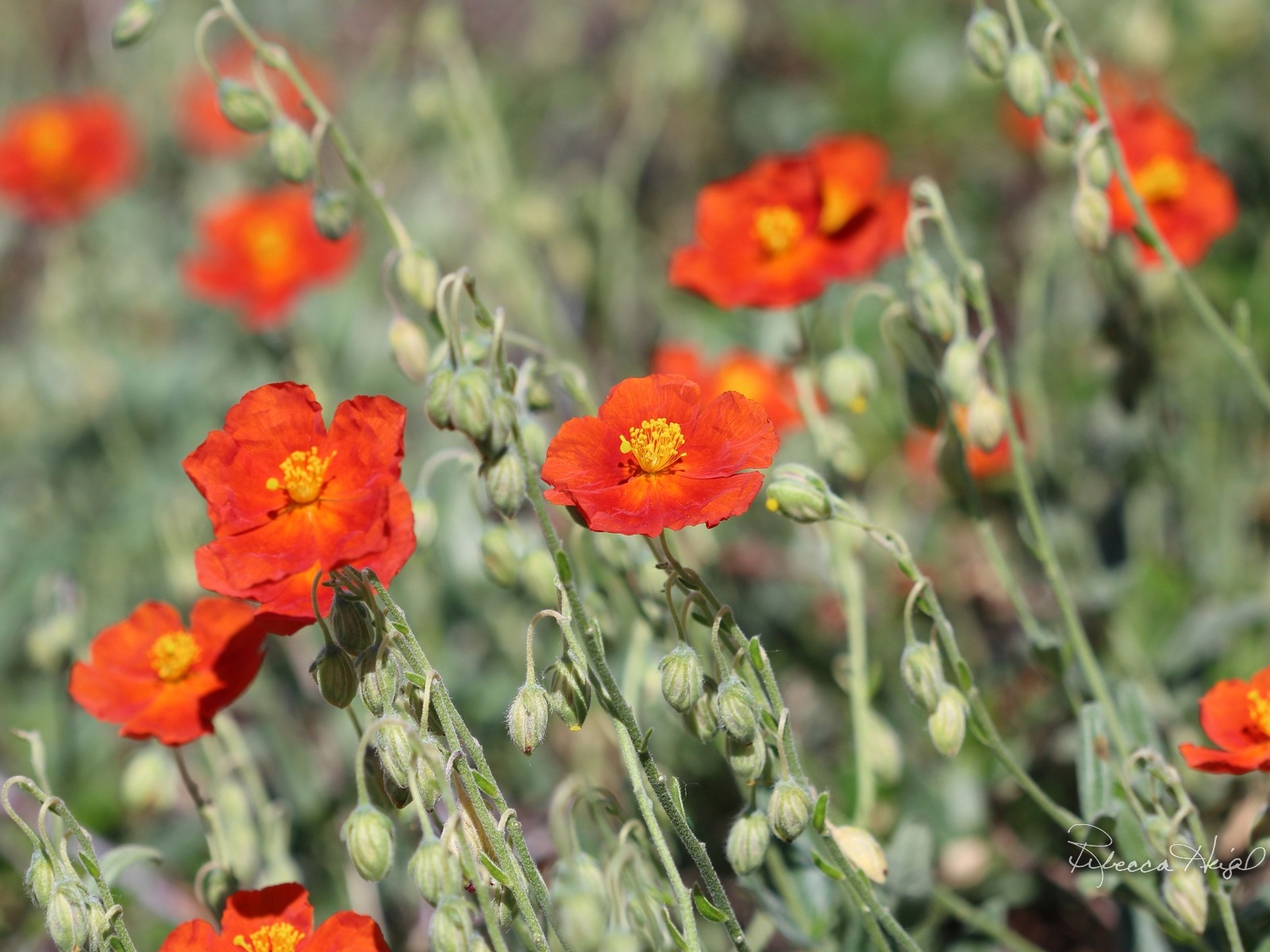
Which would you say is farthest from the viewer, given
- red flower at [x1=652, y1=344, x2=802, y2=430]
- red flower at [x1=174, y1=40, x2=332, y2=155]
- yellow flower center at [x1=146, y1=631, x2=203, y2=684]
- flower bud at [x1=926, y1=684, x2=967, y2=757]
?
red flower at [x1=174, y1=40, x2=332, y2=155]

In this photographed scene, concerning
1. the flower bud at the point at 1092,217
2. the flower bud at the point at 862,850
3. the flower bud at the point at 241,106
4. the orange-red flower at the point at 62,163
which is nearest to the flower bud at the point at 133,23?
the flower bud at the point at 241,106

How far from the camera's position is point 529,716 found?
1449mm

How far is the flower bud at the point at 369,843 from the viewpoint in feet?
4.50

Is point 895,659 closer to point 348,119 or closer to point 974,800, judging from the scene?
point 974,800

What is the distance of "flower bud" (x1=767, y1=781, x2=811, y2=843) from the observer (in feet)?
4.79

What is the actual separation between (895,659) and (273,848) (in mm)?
1385

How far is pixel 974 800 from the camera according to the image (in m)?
2.36

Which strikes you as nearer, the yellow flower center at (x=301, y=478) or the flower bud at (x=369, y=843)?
the flower bud at (x=369, y=843)

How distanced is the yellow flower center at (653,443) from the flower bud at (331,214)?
667 millimetres

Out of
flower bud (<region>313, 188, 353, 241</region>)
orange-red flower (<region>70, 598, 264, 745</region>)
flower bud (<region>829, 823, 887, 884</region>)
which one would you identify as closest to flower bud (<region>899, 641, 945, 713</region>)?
flower bud (<region>829, 823, 887, 884</region>)

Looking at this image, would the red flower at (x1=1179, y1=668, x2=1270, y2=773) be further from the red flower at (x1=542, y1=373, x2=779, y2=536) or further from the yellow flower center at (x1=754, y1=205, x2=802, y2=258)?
the yellow flower center at (x1=754, y1=205, x2=802, y2=258)

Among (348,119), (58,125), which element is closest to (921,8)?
(348,119)

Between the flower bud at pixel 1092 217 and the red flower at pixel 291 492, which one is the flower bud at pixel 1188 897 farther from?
the red flower at pixel 291 492

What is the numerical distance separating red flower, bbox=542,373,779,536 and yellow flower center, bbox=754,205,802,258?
72 cm
